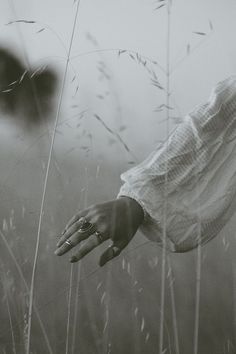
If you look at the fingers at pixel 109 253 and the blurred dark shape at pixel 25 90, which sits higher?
the blurred dark shape at pixel 25 90

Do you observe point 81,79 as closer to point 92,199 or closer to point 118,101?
point 118,101

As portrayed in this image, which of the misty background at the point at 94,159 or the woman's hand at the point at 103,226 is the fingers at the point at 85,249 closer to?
the woman's hand at the point at 103,226

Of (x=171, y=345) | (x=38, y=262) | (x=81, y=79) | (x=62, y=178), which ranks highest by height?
(x=81, y=79)

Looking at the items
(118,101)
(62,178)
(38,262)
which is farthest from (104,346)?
(118,101)

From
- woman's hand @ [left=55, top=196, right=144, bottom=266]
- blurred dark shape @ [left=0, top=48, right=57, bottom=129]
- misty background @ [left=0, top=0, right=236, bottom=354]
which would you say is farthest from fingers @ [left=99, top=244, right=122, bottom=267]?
blurred dark shape @ [left=0, top=48, right=57, bottom=129]

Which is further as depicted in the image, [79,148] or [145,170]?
[79,148]

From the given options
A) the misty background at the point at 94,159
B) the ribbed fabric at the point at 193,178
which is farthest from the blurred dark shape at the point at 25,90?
the ribbed fabric at the point at 193,178

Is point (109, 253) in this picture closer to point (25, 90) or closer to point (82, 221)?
point (82, 221)

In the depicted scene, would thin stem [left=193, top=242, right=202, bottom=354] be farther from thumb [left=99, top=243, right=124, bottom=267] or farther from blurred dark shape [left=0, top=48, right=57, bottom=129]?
blurred dark shape [left=0, top=48, right=57, bottom=129]

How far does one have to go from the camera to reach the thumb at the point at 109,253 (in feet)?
2.23

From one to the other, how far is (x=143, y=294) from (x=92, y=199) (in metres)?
0.17

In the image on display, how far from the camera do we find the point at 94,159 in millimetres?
848

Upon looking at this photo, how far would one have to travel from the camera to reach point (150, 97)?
880 millimetres

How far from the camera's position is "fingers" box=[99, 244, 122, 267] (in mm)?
679
